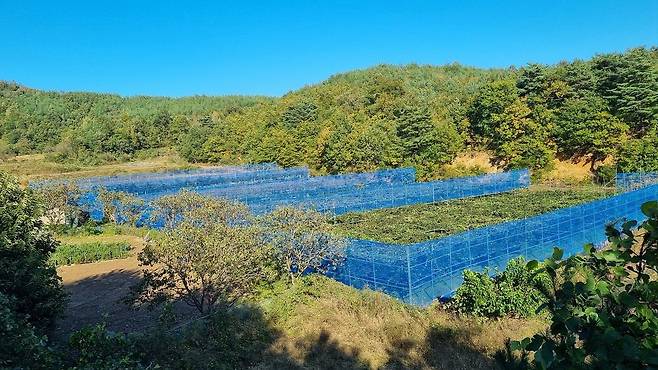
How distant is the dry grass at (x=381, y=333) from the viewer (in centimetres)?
1132

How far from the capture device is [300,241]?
650 inches

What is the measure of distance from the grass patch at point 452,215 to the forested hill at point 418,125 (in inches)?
295

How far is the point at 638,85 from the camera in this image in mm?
39094

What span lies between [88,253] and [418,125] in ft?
108

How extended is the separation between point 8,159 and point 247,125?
126 ft

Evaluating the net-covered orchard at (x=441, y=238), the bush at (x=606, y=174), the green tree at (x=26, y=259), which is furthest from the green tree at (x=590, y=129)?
the green tree at (x=26, y=259)

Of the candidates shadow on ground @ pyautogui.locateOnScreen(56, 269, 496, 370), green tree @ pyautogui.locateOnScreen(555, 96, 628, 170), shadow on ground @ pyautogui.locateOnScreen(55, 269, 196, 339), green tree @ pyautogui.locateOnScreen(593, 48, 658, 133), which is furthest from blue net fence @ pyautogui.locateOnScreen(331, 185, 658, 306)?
green tree @ pyautogui.locateOnScreen(593, 48, 658, 133)

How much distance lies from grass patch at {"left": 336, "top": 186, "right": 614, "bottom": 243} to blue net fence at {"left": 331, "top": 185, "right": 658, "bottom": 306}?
5.28 m

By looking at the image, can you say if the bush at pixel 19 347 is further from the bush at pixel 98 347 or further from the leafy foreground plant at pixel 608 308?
the leafy foreground plant at pixel 608 308

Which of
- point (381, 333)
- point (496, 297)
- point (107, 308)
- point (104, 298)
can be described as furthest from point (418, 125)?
point (381, 333)

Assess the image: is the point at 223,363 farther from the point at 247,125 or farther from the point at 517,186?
the point at 247,125

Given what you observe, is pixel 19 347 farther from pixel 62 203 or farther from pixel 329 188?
pixel 329 188

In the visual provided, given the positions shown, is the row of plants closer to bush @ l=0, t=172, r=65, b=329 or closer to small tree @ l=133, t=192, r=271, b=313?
small tree @ l=133, t=192, r=271, b=313

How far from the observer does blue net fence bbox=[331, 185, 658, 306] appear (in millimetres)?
14602
